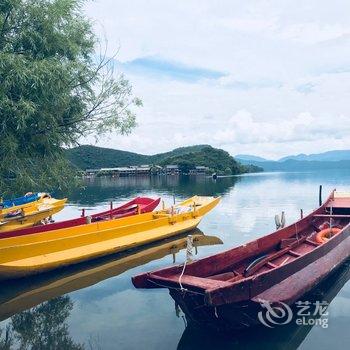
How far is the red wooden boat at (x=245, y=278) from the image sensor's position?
8805 mm

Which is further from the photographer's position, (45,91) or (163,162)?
(163,162)

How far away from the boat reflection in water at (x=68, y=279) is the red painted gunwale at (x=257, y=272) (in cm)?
599

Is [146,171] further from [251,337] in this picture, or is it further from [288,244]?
[251,337]

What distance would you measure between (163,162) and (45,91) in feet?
468

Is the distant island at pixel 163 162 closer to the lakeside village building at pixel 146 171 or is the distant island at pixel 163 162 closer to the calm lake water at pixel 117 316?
the lakeside village building at pixel 146 171

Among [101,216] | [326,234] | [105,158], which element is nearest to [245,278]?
[326,234]

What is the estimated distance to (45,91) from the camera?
512 inches

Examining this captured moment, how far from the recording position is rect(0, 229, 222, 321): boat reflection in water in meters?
13.1

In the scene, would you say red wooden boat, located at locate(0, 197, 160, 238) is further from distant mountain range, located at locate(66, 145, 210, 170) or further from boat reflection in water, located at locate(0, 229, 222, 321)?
distant mountain range, located at locate(66, 145, 210, 170)

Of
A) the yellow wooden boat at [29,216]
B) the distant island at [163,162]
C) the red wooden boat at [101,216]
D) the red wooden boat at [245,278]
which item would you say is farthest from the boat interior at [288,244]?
the distant island at [163,162]

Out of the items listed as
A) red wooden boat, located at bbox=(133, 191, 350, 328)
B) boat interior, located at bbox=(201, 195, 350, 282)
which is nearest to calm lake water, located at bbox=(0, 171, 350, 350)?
red wooden boat, located at bbox=(133, 191, 350, 328)

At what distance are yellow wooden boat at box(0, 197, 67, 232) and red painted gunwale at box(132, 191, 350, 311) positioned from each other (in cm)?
1709

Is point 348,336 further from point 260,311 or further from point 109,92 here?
point 109,92

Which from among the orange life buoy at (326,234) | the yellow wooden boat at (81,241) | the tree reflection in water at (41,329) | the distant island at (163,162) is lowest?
the tree reflection in water at (41,329)
